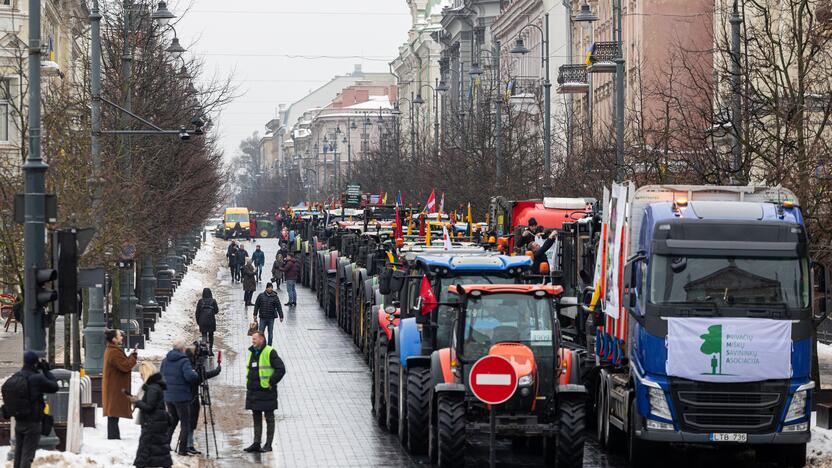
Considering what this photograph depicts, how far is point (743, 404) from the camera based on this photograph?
60.2 feet

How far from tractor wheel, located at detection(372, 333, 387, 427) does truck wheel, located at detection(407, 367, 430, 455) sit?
3055mm

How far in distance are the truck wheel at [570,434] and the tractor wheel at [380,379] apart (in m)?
5.00

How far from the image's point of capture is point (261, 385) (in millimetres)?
21156

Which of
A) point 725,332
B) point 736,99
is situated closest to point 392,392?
point 725,332

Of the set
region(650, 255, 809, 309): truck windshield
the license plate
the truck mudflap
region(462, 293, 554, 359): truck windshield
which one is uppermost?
region(650, 255, 809, 309): truck windshield

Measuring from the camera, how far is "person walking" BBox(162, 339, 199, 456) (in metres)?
20.1

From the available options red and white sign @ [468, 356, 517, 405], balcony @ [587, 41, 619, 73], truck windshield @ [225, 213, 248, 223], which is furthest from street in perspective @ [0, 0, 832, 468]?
truck windshield @ [225, 213, 248, 223]

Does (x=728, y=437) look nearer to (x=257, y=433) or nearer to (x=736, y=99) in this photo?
(x=257, y=433)

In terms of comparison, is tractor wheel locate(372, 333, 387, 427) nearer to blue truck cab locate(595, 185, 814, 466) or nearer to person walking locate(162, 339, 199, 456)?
person walking locate(162, 339, 199, 456)

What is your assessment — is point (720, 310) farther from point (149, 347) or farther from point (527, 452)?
point (149, 347)

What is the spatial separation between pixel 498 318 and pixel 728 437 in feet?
9.08

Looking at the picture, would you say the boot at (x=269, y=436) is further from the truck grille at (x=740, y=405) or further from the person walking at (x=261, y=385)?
the truck grille at (x=740, y=405)

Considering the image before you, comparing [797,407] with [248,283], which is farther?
[248,283]

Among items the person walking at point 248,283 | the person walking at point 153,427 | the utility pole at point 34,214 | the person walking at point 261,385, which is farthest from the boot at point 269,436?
the person walking at point 248,283
